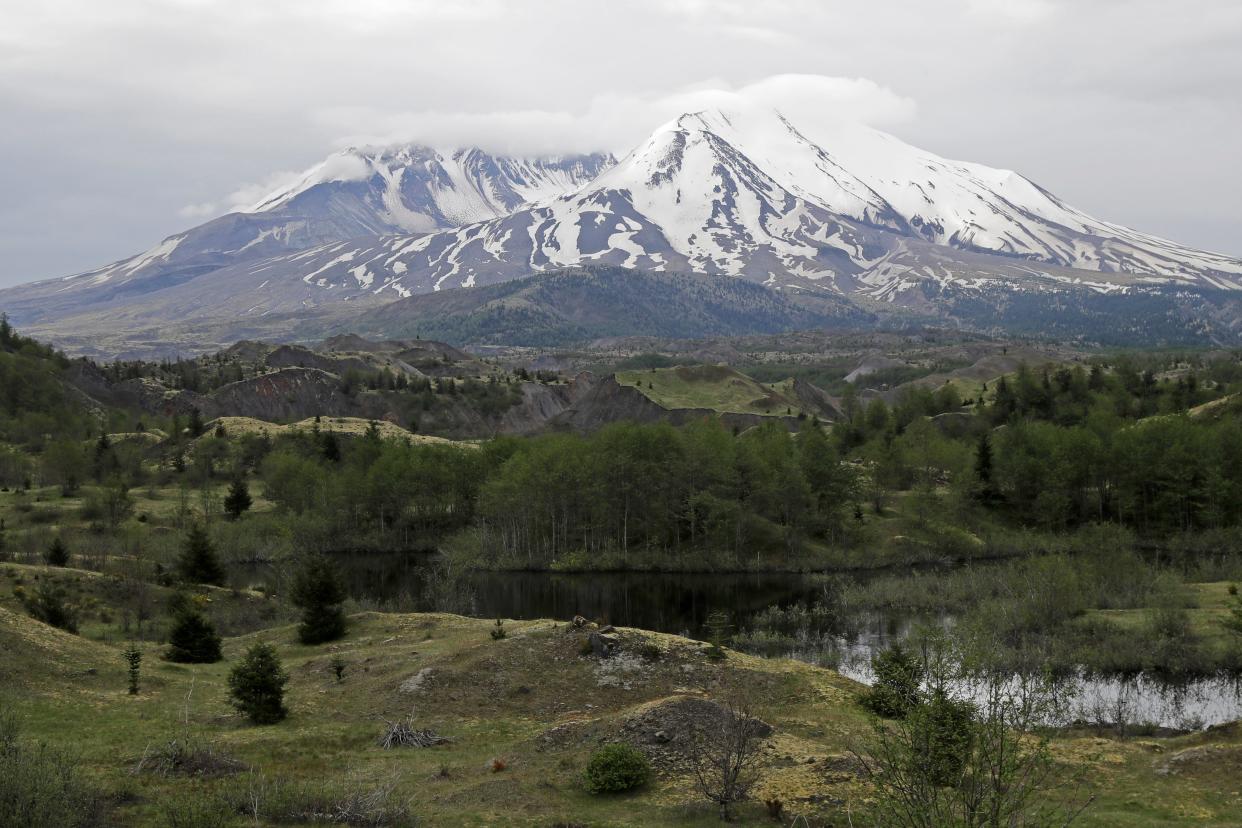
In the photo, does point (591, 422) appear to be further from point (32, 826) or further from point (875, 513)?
point (32, 826)

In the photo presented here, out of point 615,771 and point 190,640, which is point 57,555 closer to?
point 190,640

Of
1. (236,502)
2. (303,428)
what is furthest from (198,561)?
(303,428)

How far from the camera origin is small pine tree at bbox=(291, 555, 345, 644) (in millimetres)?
45719

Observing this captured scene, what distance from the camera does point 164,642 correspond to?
4562 cm

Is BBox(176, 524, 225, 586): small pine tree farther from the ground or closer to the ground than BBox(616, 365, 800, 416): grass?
closer to the ground

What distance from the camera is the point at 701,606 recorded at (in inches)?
2633

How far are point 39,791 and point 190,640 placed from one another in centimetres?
2540

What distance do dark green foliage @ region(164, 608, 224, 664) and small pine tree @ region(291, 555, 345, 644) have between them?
5.95 metres

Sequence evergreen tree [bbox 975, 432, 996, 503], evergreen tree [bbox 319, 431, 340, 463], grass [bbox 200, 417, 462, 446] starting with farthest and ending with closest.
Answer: grass [bbox 200, 417, 462, 446] → evergreen tree [bbox 319, 431, 340, 463] → evergreen tree [bbox 975, 432, 996, 503]

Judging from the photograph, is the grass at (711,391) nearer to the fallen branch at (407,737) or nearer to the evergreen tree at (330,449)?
the evergreen tree at (330,449)

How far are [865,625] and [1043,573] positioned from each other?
37.0 ft

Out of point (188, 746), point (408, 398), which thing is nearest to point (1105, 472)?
point (188, 746)

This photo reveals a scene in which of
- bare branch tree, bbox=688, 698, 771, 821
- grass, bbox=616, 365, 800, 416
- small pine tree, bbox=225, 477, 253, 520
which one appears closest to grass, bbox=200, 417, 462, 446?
small pine tree, bbox=225, 477, 253, 520

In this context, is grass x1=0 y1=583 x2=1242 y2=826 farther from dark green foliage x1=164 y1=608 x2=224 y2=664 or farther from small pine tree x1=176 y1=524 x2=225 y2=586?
small pine tree x1=176 y1=524 x2=225 y2=586
